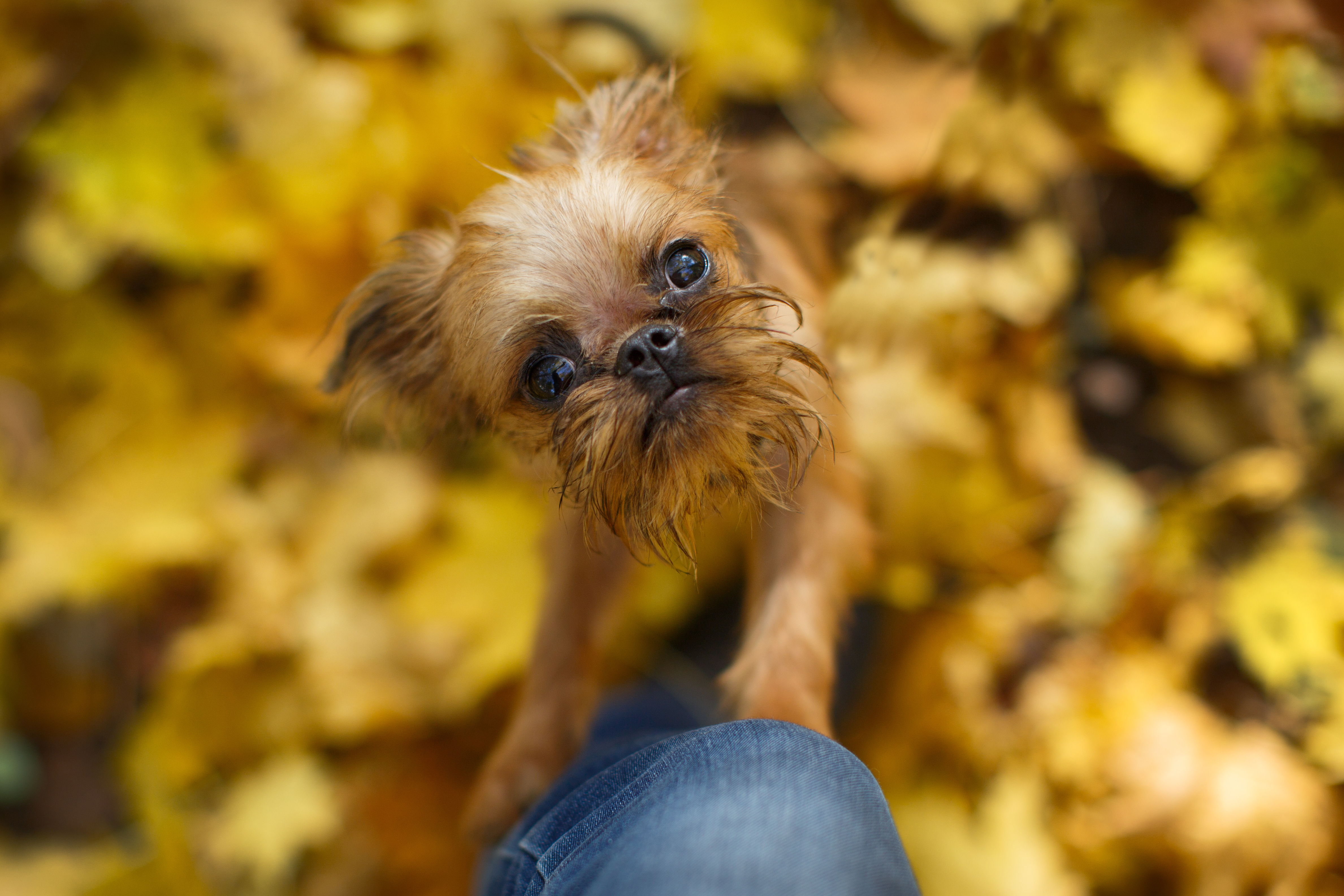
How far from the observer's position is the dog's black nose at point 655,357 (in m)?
1.35

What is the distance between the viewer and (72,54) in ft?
8.57

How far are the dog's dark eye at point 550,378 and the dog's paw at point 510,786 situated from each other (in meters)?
0.90

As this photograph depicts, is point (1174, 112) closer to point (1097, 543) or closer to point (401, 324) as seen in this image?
point (1097, 543)

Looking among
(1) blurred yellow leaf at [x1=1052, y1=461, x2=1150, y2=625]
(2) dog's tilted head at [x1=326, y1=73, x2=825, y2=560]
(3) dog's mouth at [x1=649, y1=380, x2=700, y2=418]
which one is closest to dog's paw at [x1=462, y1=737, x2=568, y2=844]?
(2) dog's tilted head at [x1=326, y1=73, x2=825, y2=560]

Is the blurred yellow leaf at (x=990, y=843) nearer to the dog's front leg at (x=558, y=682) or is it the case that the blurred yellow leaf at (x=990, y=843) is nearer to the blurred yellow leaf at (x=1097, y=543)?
the blurred yellow leaf at (x=1097, y=543)

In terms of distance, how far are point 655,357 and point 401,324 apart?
701 mm

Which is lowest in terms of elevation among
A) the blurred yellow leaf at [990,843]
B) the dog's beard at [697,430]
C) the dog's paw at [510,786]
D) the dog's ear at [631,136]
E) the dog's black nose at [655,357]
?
the blurred yellow leaf at [990,843]

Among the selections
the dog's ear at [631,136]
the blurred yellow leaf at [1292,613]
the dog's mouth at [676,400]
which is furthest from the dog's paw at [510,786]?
the blurred yellow leaf at [1292,613]

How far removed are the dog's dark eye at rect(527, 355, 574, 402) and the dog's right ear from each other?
280mm

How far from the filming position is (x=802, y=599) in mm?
1718

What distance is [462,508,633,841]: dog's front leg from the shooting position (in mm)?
1840

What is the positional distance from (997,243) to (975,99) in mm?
438

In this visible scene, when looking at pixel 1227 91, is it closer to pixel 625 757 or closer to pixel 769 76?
pixel 769 76

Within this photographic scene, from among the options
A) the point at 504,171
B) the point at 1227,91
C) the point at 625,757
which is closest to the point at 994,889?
the point at 625,757
